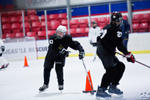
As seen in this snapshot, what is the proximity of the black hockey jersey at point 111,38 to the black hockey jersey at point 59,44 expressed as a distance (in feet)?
2.60

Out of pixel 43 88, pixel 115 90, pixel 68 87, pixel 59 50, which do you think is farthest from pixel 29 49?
pixel 115 90

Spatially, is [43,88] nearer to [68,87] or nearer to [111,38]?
[68,87]

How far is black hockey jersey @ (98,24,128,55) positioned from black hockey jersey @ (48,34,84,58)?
794 mm

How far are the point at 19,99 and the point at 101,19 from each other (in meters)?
11.1

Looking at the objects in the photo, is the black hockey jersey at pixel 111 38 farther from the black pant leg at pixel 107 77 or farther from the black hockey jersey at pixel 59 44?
the black hockey jersey at pixel 59 44

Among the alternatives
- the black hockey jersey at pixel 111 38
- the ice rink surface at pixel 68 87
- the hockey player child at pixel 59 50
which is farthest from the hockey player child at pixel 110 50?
the hockey player child at pixel 59 50

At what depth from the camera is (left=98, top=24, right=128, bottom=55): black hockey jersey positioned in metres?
5.10

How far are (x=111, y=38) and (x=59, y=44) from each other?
4.03 feet

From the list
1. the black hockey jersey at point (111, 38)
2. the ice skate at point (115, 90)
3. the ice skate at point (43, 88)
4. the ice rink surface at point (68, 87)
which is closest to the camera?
the black hockey jersey at point (111, 38)

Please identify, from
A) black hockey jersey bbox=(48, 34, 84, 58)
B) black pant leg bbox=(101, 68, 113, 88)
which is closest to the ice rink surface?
black pant leg bbox=(101, 68, 113, 88)

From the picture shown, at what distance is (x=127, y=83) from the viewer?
664 centimetres

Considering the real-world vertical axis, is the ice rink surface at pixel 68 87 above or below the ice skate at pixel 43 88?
below

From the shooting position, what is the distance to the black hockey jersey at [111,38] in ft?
16.7

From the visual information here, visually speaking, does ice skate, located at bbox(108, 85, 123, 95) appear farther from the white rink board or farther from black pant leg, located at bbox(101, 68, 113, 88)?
the white rink board
